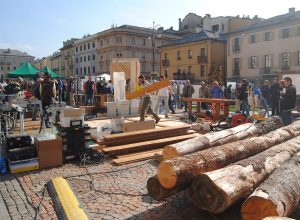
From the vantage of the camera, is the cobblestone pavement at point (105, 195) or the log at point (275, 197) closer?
the log at point (275, 197)

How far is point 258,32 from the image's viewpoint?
4381 cm

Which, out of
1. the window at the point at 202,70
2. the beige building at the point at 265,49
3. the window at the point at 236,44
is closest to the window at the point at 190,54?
the window at the point at 202,70

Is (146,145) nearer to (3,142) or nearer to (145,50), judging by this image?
(3,142)

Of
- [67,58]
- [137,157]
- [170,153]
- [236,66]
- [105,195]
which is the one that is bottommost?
[105,195]

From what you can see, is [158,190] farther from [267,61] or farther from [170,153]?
[267,61]

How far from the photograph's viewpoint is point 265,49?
143 ft

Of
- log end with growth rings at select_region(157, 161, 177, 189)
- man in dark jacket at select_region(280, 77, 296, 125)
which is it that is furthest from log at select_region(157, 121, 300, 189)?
man in dark jacket at select_region(280, 77, 296, 125)

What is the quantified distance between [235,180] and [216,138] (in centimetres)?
223

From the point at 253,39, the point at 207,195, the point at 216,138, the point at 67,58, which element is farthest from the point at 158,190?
the point at 67,58

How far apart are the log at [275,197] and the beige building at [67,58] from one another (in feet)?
293

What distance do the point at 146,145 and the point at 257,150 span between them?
10.9 feet

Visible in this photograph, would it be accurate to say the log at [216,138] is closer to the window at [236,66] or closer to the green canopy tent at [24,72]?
the green canopy tent at [24,72]

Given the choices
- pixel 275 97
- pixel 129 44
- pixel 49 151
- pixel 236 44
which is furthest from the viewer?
pixel 129 44

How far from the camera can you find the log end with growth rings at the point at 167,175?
14.5ft
